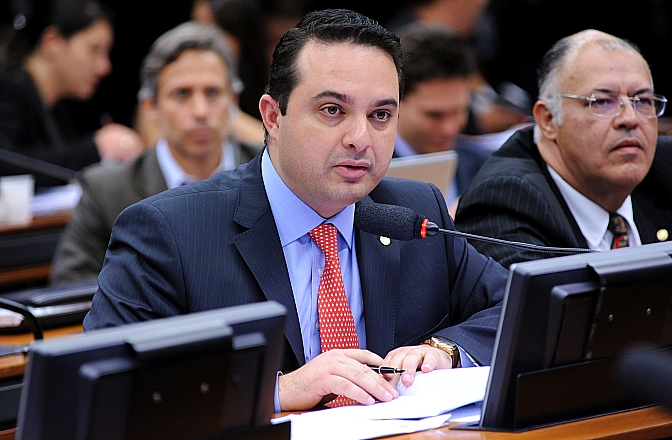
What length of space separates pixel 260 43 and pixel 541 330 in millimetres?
3909

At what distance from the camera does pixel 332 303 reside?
184 centimetres

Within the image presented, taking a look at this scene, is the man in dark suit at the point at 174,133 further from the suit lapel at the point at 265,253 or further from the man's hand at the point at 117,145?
the suit lapel at the point at 265,253

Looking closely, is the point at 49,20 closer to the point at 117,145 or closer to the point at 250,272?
the point at 117,145

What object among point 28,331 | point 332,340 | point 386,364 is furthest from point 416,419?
point 28,331

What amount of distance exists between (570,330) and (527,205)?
924mm

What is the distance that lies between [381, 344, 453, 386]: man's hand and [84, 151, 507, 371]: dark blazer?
81mm

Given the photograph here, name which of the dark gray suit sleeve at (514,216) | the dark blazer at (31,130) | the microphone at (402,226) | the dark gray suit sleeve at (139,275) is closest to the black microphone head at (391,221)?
the microphone at (402,226)

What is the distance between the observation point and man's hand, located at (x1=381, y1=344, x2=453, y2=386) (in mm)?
1658

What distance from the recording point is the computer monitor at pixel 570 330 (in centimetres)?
143

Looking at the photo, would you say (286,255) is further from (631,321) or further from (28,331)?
(28,331)

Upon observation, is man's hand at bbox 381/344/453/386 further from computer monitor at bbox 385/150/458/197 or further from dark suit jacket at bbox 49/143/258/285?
dark suit jacket at bbox 49/143/258/285

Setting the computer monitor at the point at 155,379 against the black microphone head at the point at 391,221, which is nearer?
the computer monitor at the point at 155,379

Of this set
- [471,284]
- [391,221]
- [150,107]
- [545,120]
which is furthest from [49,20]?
[391,221]

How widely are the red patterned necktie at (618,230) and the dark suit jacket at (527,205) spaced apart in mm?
54
